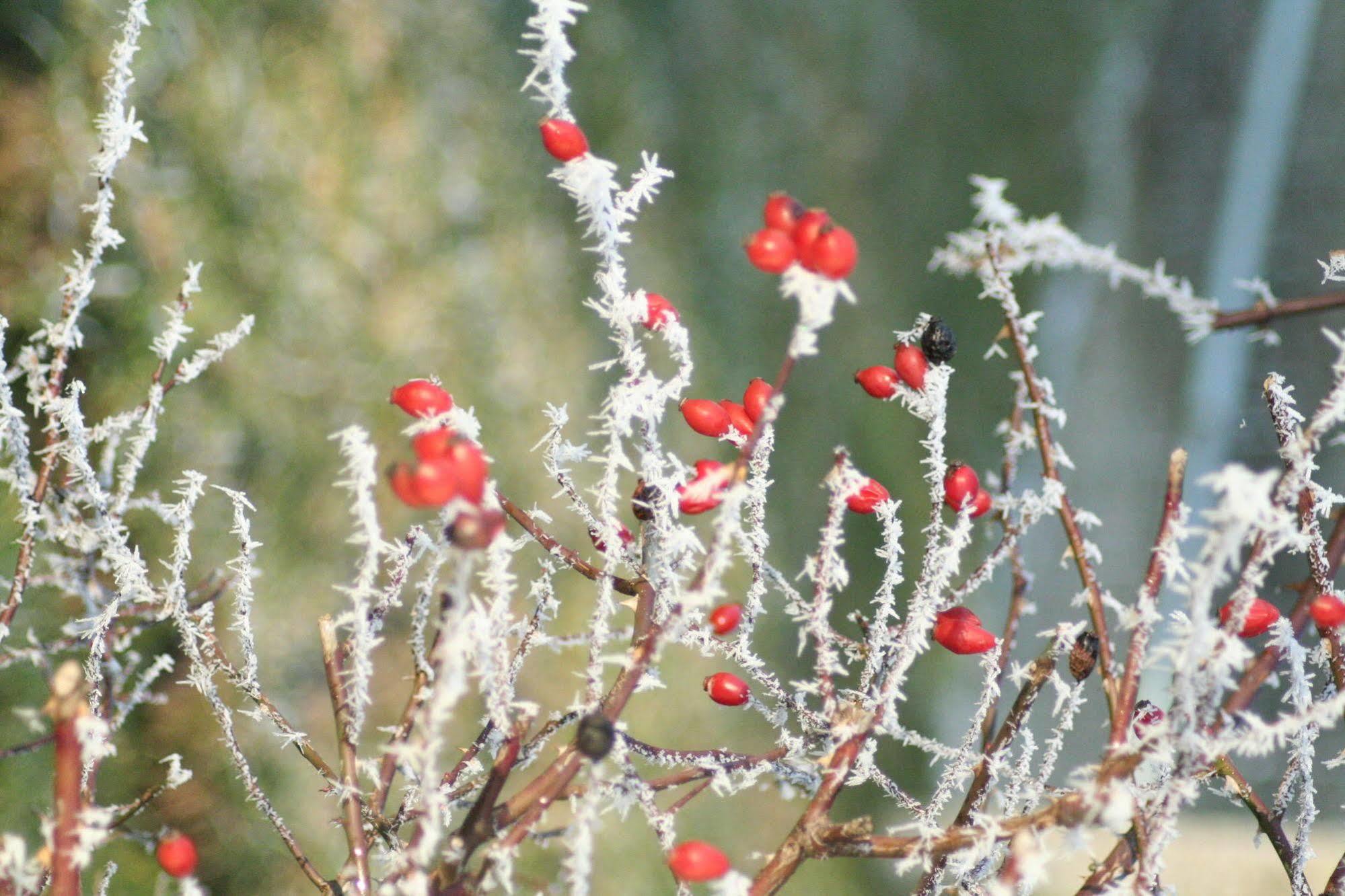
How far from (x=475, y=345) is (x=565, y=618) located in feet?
1.50

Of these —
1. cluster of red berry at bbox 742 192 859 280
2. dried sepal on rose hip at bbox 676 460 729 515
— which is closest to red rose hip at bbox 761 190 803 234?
cluster of red berry at bbox 742 192 859 280

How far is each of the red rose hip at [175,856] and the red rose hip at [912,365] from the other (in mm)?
341

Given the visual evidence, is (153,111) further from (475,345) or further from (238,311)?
(475,345)

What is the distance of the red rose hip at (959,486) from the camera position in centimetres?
44

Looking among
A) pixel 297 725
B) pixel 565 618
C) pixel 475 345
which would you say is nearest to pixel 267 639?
pixel 297 725

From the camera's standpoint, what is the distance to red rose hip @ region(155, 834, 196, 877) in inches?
13.8

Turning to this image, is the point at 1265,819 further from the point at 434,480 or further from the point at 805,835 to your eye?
the point at 434,480

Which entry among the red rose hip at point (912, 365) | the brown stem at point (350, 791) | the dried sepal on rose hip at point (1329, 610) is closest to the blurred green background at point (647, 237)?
the brown stem at point (350, 791)

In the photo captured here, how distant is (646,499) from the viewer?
1.33 ft

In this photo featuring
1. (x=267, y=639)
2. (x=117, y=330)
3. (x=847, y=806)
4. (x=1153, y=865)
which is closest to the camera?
(x=1153, y=865)

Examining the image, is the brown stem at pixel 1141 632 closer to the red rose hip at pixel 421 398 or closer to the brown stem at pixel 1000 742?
the brown stem at pixel 1000 742

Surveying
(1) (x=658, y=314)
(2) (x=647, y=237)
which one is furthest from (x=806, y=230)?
(2) (x=647, y=237)

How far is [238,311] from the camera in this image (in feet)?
4.25

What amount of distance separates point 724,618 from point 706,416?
0.30 feet
